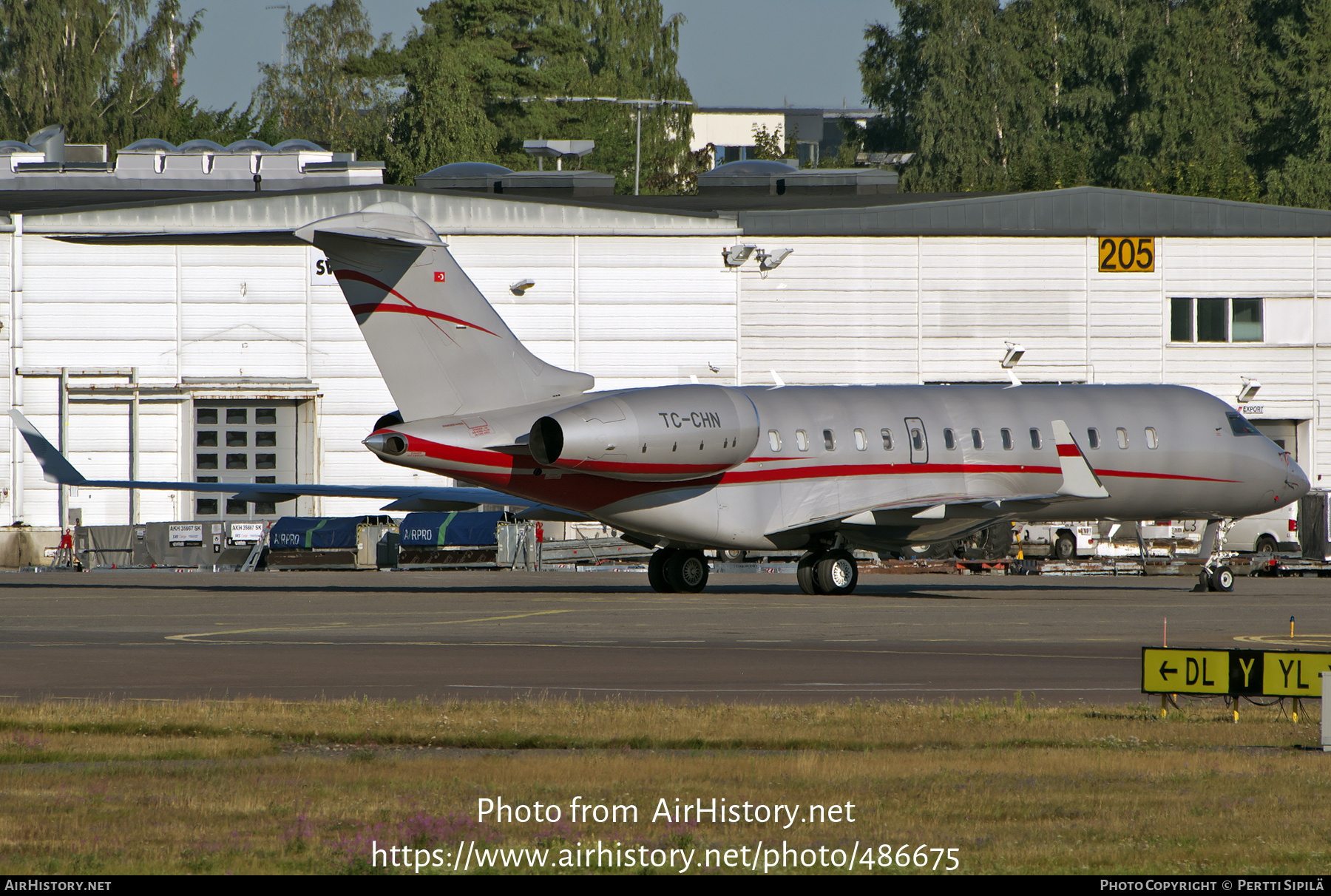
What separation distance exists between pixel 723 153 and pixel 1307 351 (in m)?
Result: 83.5

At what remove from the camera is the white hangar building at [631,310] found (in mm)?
46906

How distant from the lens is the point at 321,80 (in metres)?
118

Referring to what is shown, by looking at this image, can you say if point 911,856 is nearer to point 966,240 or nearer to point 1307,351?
point 966,240

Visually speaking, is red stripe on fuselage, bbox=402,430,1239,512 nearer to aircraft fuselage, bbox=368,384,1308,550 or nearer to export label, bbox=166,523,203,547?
aircraft fuselage, bbox=368,384,1308,550

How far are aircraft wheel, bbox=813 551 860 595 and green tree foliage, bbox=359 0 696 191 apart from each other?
60681 millimetres

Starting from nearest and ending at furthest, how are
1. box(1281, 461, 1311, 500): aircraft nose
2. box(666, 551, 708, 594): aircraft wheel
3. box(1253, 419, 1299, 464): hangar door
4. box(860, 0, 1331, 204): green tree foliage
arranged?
box(666, 551, 708, 594): aircraft wheel → box(1281, 461, 1311, 500): aircraft nose → box(1253, 419, 1299, 464): hangar door → box(860, 0, 1331, 204): green tree foliage

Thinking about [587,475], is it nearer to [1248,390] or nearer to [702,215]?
[702,215]

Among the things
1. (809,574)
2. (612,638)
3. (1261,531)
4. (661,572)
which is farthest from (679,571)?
(1261,531)

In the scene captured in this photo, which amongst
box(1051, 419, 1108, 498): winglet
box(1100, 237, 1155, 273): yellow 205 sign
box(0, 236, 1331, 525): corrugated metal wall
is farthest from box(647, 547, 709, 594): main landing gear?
box(1100, 237, 1155, 273): yellow 205 sign

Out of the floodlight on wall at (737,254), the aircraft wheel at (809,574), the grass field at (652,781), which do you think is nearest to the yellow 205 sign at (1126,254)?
the floodlight on wall at (737,254)

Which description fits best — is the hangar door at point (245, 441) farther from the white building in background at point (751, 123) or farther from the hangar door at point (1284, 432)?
the white building in background at point (751, 123)

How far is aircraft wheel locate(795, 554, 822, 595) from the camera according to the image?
29.3 meters

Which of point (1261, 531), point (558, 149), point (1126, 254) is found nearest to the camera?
point (1261, 531)

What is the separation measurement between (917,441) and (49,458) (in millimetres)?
15390
